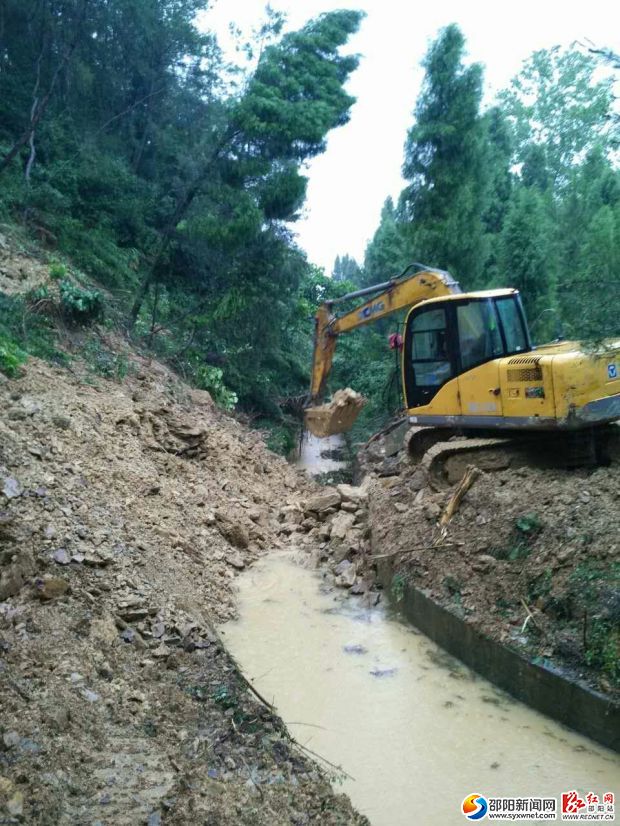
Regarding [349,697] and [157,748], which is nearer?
[157,748]

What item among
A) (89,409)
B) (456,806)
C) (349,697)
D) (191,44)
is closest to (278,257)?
(89,409)

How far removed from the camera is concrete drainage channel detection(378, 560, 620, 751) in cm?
422

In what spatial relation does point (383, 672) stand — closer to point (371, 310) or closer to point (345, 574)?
point (345, 574)

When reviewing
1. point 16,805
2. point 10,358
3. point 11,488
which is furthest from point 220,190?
point 16,805

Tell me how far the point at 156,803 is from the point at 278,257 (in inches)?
489

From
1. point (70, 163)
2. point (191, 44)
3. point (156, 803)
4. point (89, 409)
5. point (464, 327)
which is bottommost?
point (156, 803)

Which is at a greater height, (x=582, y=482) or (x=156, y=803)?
(x=582, y=482)

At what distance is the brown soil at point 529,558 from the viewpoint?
15.2 ft

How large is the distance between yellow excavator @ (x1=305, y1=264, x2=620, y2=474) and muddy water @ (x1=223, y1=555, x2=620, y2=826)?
2.63 metres

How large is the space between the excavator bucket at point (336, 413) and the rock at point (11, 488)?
218 inches

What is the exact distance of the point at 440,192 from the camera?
47.6 feet

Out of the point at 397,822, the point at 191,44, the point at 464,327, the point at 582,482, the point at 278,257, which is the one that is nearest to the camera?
the point at 397,822

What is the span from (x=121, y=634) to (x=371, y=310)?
6.69 metres

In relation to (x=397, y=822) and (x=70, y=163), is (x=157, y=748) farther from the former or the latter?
(x=70, y=163)
